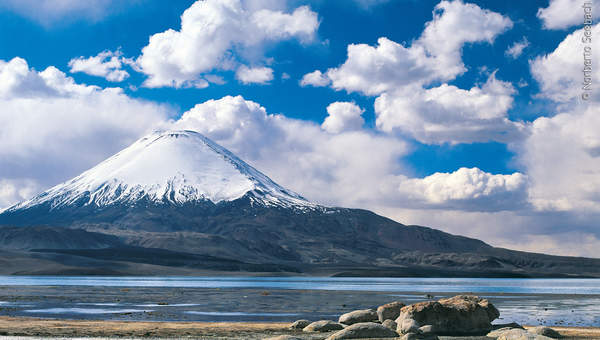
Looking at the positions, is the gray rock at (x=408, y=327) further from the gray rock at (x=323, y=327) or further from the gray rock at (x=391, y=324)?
the gray rock at (x=323, y=327)

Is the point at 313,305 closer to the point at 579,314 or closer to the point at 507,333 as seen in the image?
the point at 579,314

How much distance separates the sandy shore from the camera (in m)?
38.2

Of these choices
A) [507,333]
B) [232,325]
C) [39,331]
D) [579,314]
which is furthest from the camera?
[579,314]

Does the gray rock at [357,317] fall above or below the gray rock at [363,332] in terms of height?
above

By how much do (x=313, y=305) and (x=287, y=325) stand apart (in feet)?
85.2

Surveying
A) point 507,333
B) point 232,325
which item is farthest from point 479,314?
point 232,325

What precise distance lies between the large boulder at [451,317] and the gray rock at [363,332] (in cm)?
231

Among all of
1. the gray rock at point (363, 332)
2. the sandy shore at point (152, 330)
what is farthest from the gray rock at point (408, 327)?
the sandy shore at point (152, 330)

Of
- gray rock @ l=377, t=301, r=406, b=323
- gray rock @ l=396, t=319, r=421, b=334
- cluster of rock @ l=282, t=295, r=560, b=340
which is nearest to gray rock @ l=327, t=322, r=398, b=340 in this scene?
cluster of rock @ l=282, t=295, r=560, b=340

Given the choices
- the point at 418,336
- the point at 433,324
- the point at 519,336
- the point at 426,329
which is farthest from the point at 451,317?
the point at 519,336

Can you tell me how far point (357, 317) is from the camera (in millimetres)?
47062

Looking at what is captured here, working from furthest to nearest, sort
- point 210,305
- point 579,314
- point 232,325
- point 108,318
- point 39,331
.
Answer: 1. point 210,305
2. point 579,314
3. point 108,318
4. point 232,325
5. point 39,331

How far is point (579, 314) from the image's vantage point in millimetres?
60750

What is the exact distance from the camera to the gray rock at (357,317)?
4644 cm
